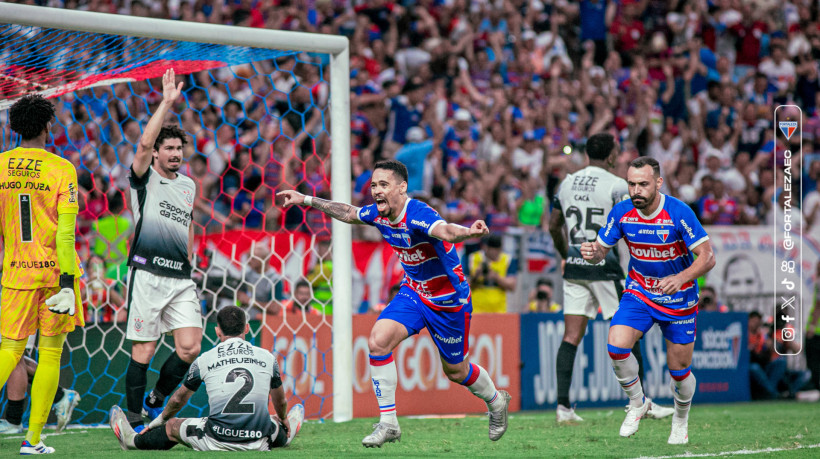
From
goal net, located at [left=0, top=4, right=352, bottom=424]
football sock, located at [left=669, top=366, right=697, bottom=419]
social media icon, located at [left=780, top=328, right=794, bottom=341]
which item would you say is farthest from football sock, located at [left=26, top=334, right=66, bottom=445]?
social media icon, located at [left=780, top=328, right=794, bottom=341]

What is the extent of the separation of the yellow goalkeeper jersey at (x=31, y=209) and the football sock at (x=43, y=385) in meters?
0.40

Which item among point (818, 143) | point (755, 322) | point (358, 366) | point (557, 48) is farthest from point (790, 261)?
point (358, 366)

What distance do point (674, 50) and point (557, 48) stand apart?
104 inches

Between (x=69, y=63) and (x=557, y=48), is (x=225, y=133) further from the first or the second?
(x=557, y=48)

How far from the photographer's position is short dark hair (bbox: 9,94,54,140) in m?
6.54

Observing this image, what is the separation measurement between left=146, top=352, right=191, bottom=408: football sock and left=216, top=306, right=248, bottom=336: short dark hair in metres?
0.97

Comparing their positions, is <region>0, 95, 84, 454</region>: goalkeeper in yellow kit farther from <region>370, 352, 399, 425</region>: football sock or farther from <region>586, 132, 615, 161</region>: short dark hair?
<region>586, 132, 615, 161</region>: short dark hair

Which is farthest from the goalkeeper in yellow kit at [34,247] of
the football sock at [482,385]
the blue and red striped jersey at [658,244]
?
the blue and red striped jersey at [658,244]

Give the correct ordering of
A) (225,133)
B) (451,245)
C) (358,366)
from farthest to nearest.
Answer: (225,133) → (358,366) → (451,245)

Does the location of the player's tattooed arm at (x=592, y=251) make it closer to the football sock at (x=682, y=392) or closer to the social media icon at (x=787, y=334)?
the football sock at (x=682, y=392)

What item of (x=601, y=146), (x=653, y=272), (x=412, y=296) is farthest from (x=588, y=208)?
(x=412, y=296)

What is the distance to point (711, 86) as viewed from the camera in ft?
61.6

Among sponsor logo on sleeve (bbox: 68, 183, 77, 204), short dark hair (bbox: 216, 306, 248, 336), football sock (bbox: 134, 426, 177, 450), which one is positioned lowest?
football sock (bbox: 134, 426, 177, 450)

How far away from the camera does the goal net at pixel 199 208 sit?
325 inches
